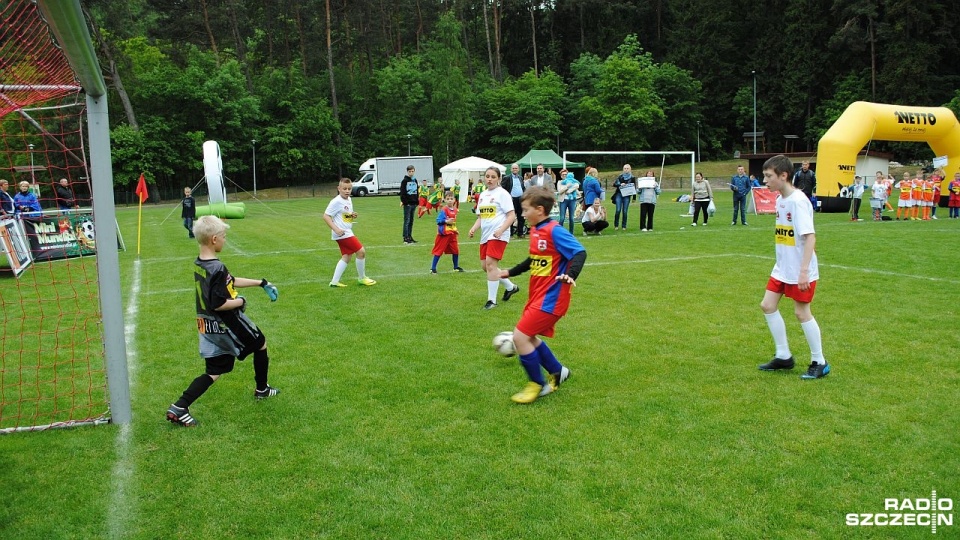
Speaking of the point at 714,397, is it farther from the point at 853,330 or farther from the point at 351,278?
the point at 351,278

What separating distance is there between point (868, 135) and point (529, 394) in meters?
25.0

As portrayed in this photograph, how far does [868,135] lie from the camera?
25.2 m

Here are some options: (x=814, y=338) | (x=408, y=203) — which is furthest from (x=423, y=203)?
(x=814, y=338)

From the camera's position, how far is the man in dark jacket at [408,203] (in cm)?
1777

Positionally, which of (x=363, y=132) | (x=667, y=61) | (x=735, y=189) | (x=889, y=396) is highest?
(x=667, y=61)

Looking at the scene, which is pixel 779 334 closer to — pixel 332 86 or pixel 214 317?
pixel 214 317

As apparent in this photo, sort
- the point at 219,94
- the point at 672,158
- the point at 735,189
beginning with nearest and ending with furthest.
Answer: the point at 735,189
the point at 219,94
the point at 672,158

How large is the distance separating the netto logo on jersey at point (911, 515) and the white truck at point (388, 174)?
49.2 meters

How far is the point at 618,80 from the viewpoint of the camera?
59.3 m

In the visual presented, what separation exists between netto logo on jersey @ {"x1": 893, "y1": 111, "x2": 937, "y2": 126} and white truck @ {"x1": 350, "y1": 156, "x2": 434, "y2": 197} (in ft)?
107

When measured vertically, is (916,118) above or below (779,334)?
above

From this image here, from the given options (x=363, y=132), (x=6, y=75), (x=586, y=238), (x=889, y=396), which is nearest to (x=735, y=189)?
(x=586, y=238)

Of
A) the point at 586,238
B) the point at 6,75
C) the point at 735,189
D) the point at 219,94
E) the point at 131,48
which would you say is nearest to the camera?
the point at 6,75

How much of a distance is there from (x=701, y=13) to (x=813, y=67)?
13785 millimetres
